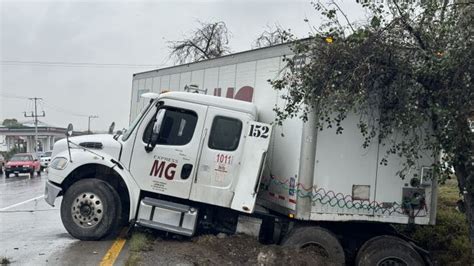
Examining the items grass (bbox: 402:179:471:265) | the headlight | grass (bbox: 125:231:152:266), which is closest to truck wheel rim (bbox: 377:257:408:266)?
grass (bbox: 402:179:471:265)

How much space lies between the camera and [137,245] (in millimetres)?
7418

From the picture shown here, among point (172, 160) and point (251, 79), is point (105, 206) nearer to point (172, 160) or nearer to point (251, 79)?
point (172, 160)

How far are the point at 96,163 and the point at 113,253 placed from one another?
163 cm

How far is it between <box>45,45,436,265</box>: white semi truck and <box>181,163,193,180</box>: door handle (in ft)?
0.05

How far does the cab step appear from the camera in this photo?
7973mm

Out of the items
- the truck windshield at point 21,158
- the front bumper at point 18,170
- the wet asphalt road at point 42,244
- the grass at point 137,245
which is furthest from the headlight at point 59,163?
the truck windshield at point 21,158

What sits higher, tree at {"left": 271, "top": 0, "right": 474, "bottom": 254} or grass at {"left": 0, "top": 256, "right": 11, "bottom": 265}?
tree at {"left": 271, "top": 0, "right": 474, "bottom": 254}

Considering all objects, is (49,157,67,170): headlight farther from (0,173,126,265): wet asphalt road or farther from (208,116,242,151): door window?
(208,116,242,151): door window

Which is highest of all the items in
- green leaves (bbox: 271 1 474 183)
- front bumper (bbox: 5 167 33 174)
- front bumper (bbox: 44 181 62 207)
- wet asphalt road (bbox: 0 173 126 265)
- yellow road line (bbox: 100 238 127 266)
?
green leaves (bbox: 271 1 474 183)

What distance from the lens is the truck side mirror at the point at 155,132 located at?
796 cm

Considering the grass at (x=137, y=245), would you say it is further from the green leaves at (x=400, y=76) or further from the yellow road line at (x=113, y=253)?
the green leaves at (x=400, y=76)

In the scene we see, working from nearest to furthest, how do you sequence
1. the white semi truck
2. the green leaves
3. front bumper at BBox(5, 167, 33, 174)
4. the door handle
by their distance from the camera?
1. the green leaves
2. the white semi truck
3. the door handle
4. front bumper at BBox(5, 167, 33, 174)

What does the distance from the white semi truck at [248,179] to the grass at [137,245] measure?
0.29m

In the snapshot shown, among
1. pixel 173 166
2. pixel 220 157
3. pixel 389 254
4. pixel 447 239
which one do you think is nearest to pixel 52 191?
pixel 173 166
